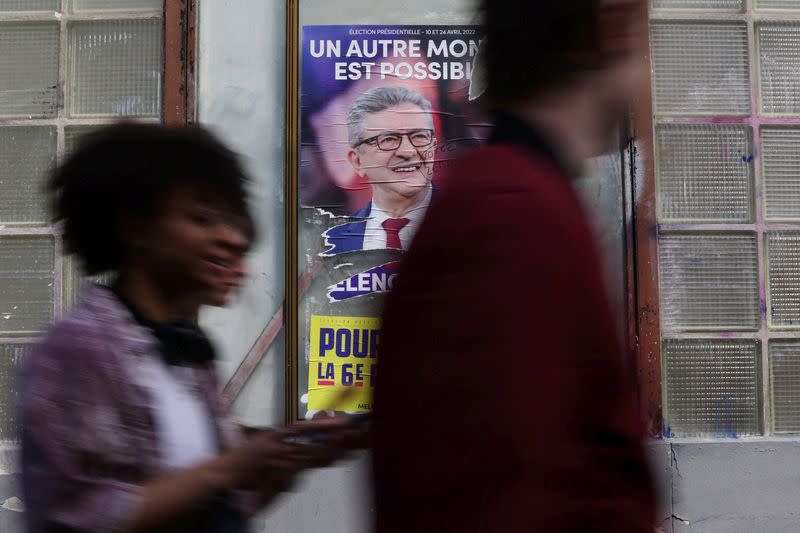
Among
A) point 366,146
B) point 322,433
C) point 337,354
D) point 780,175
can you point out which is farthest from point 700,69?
point 322,433

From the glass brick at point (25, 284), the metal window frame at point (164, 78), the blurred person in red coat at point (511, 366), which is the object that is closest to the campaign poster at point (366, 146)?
the metal window frame at point (164, 78)

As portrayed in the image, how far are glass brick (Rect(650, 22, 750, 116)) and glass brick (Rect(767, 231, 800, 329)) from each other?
73 centimetres

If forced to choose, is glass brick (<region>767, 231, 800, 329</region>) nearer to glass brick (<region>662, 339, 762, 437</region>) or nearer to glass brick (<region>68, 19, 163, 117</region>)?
glass brick (<region>662, 339, 762, 437</region>)

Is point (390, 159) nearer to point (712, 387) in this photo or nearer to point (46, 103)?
point (46, 103)

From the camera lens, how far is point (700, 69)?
4.79 meters

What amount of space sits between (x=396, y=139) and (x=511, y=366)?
3.74 m

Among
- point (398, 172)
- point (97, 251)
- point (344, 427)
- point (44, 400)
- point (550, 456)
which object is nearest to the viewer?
point (550, 456)

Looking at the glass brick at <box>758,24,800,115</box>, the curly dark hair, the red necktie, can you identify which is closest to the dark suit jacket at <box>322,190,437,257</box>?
the red necktie

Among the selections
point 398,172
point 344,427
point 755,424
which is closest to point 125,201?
point 344,427

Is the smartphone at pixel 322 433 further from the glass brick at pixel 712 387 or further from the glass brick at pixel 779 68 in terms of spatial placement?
the glass brick at pixel 779 68

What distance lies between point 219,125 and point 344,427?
346cm

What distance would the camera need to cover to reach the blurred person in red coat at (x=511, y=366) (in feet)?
3.34

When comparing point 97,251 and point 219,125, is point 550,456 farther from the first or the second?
point 219,125

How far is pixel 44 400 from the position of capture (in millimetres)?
1301
